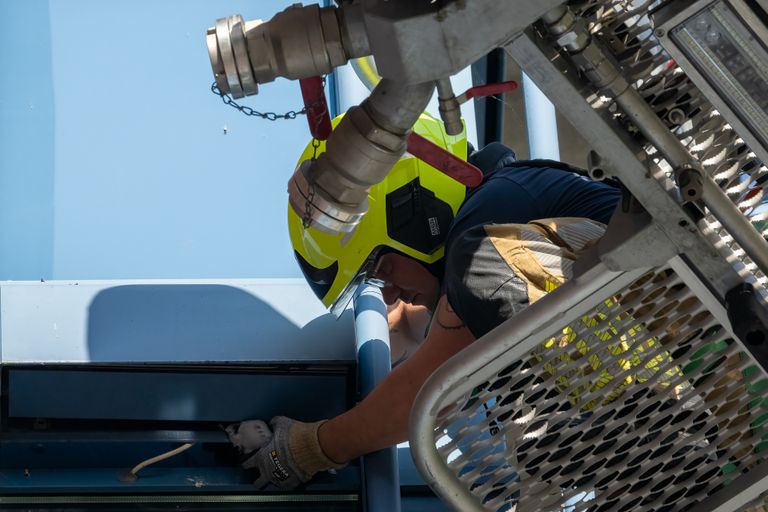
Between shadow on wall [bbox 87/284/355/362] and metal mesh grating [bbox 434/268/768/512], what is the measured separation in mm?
967

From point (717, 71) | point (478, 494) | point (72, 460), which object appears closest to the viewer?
point (717, 71)

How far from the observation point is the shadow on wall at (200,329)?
8.44 feet

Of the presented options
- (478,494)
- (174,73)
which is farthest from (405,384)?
(174,73)

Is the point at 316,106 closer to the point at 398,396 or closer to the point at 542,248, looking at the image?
the point at 542,248

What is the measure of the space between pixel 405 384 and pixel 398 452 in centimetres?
34

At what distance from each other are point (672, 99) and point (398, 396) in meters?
1.16

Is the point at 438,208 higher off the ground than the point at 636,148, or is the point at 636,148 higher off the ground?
the point at 438,208

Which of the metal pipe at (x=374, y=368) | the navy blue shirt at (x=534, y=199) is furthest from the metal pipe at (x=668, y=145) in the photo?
the metal pipe at (x=374, y=368)

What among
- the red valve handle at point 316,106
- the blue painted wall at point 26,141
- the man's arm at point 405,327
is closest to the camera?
the red valve handle at point 316,106

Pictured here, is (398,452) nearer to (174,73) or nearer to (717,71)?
(174,73)

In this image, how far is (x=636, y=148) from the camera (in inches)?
54.2

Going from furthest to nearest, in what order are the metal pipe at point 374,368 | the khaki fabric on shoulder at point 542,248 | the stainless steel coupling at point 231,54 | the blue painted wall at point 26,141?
1. the blue painted wall at point 26,141
2. the metal pipe at point 374,368
3. the khaki fabric on shoulder at point 542,248
4. the stainless steel coupling at point 231,54

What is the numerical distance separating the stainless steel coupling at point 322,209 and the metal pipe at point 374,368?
30.8 inches

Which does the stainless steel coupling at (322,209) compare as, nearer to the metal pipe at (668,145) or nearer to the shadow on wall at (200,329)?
the metal pipe at (668,145)
